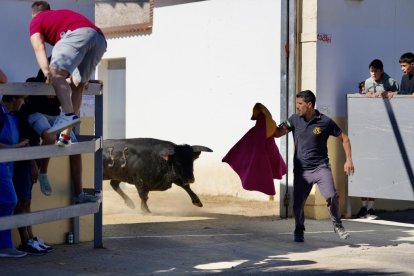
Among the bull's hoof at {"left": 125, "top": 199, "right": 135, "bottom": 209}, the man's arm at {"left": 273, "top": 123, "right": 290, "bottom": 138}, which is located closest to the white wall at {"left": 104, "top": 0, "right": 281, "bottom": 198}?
the bull's hoof at {"left": 125, "top": 199, "right": 135, "bottom": 209}

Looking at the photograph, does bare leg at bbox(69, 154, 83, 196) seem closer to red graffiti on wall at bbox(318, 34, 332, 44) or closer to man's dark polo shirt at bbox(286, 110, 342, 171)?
man's dark polo shirt at bbox(286, 110, 342, 171)

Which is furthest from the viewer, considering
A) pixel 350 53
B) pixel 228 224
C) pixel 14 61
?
pixel 350 53

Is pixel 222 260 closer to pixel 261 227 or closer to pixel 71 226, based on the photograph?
pixel 71 226

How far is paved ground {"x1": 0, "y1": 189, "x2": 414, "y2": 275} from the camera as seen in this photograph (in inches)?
372

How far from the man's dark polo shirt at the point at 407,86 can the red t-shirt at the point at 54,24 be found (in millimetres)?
5643

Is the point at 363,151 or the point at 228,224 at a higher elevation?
the point at 363,151

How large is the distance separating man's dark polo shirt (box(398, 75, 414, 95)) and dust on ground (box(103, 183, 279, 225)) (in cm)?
266

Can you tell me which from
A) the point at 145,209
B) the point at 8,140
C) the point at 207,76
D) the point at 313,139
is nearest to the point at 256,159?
the point at 313,139

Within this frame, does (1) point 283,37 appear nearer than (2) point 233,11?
Yes

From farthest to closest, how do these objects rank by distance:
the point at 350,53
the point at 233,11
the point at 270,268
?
the point at 233,11 → the point at 350,53 → the point at 270,268

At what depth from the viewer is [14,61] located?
1074 centimetres

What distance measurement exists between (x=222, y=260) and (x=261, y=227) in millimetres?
2891

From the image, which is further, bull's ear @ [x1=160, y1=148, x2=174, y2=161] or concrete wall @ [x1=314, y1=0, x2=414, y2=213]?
bull's ear @ [x1=160, y1=148, x2=174, y2=161]

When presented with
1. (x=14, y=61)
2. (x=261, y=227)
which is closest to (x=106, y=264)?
(x=14, y=61)
